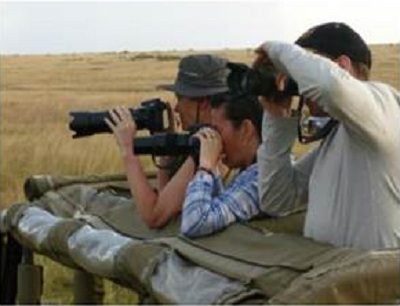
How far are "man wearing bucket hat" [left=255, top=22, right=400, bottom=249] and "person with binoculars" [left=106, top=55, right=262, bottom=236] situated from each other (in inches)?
16.1

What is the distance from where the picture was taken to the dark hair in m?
4.25

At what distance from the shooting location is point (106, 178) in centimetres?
602

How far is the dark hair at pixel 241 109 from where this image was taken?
13.9ft

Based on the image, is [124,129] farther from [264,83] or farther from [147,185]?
[264,83]

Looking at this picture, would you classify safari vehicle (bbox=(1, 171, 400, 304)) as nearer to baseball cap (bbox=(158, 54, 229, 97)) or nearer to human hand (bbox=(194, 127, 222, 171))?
human hand (bbox=(194, 127, 222, 171))

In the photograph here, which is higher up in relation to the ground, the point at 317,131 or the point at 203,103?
the point at 317,131

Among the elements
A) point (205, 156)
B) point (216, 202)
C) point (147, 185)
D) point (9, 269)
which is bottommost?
point (9, 269)

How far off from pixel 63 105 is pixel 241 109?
26.4 m

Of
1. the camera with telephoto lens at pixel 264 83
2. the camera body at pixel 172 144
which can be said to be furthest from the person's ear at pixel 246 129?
the camera with telephoto lens at pixel 264 83

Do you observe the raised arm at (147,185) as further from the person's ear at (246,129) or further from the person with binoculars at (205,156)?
the person's ear at (246,129)

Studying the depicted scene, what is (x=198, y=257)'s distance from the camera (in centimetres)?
361

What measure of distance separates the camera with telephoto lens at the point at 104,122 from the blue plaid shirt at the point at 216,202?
2.36 feet

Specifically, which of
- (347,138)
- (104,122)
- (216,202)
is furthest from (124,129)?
(347,138)

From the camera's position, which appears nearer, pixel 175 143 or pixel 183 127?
pixel 175 143
